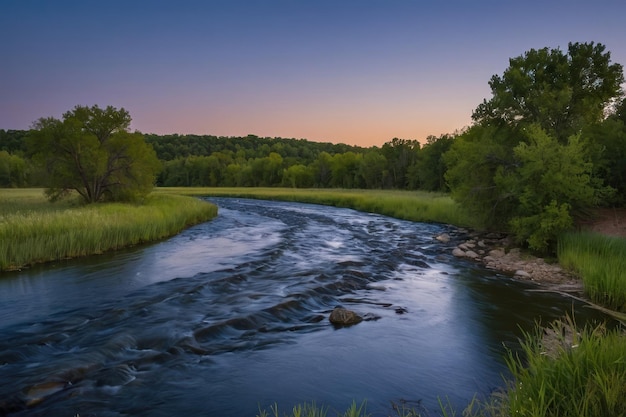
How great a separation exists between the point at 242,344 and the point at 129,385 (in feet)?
8.20

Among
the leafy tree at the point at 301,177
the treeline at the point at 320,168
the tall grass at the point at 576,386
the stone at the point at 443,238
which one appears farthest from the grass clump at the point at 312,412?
the leafy tree at the point at 301,177

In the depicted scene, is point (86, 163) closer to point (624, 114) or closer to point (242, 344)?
point (242, 344)

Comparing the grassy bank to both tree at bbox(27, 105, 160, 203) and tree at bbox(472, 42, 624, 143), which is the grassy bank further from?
tree at bbox(472, 42, 624, 143)

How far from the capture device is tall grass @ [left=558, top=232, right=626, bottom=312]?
10.9 meters

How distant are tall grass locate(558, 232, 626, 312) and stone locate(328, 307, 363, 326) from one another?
660cm

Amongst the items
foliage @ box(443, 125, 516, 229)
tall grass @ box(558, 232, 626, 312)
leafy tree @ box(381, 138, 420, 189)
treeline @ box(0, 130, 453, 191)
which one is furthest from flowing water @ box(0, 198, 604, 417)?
leafy tree @ box(381, 138, 420, 189)

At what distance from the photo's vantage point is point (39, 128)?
1297 inches

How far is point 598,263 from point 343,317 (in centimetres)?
832

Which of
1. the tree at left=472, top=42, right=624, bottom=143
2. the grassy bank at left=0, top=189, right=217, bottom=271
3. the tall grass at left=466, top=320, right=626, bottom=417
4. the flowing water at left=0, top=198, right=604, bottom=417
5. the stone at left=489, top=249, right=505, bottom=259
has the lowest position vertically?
the flowing water at left=0, top=198, right=604, bottom=417

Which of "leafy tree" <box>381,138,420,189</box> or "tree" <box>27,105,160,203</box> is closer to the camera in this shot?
"tree" <box>27,105,160,203</box>

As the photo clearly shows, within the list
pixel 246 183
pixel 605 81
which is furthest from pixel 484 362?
pixel 246 183

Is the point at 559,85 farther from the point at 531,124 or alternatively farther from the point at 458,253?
the point at 458,253

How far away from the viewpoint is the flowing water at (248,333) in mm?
6727

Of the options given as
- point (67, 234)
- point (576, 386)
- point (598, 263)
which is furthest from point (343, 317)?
point (67, 234)
